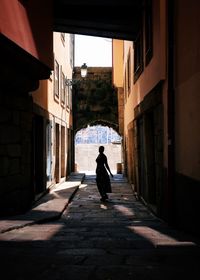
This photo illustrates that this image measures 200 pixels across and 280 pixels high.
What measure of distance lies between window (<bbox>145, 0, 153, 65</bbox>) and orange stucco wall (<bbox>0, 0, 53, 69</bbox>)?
7.22ft

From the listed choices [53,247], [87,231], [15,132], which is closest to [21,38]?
[15,132]

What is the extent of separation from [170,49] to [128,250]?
12.5ft

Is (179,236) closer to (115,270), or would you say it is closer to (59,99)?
(115,270)

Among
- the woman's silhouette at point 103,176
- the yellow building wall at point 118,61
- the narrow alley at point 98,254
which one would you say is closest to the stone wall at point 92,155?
the yellow building wall at point 118,61

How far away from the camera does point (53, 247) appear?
499 centimetres

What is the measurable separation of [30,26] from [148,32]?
3656 millimetres

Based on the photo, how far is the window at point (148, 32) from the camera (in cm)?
1004

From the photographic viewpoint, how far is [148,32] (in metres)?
10.8

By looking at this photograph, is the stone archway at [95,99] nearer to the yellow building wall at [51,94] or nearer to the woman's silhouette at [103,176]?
the yellow building wall at [51,94]

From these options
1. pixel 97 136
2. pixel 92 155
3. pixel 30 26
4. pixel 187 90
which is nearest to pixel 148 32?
pixel 30 26

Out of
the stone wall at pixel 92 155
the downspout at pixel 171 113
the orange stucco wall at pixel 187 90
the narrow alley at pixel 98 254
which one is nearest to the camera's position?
the narrow alley at pixel 98 254

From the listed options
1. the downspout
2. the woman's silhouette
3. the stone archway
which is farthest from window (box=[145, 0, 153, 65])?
the stone archway

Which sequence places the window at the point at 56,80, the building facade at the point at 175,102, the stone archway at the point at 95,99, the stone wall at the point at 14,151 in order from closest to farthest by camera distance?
the building facade at the point at 175,102, the stone wall at the point at 14,151, the window at the point at 56,80, the stone archway at the point at 95,99

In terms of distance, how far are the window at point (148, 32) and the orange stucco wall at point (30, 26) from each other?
220 centimetres
